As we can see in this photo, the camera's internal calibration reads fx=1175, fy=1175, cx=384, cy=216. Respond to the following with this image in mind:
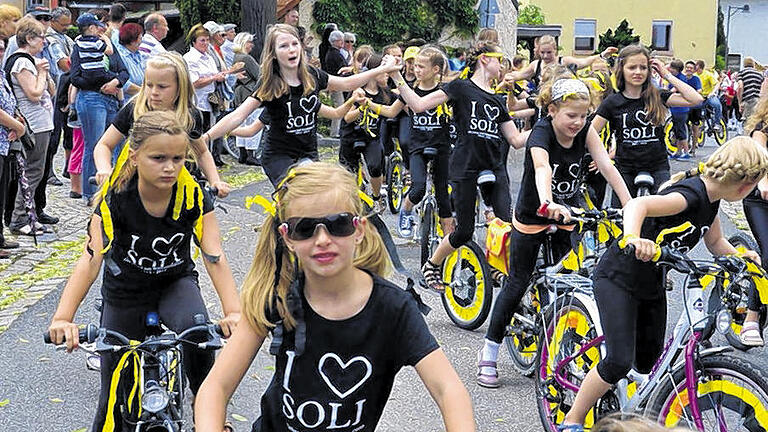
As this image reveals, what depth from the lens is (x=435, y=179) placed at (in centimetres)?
1062

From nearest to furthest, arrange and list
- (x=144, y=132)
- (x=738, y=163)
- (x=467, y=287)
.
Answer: (x=738, y=163) < (x=144, y=132) < (x=467, y=287)

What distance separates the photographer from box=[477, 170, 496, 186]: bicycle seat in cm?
861

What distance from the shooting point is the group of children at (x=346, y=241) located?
3.46 metres

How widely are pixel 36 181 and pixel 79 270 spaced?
6.97 m

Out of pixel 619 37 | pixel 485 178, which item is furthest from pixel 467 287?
pixel 619 37

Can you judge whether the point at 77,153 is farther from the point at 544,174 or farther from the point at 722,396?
the point at 722,396

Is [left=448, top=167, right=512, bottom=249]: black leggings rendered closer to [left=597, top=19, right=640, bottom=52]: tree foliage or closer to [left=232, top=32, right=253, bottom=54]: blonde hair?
[left=232, top=32, right=253, bottom=54]: blonde hair

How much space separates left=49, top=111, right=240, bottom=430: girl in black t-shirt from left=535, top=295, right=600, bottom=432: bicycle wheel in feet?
5.69

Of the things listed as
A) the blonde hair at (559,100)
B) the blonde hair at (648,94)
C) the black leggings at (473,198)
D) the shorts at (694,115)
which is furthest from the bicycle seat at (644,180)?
the shorts at (694,115)

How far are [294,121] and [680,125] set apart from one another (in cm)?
1547

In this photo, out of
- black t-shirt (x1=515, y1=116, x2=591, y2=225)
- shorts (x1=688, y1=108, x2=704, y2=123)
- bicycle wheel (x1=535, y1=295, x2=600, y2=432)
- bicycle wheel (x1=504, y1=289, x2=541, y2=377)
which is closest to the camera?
bicycle wheel (x1=535, y1=295, x2=600, y2=432)

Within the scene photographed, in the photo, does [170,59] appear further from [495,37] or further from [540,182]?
[495,37]

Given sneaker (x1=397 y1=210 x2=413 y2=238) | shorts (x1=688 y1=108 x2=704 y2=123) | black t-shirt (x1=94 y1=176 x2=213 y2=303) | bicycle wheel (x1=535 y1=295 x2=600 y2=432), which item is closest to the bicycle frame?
bicycle wheel (x1=535 y1=295 x2=600 y2=432)

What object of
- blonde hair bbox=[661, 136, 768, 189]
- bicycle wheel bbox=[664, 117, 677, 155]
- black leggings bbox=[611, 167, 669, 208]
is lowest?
bicycle wheel bbox=[664, 117, 677, 155]
